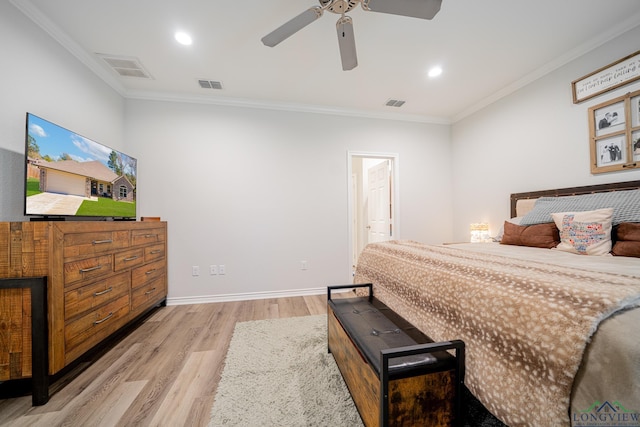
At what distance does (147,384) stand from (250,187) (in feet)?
7.48

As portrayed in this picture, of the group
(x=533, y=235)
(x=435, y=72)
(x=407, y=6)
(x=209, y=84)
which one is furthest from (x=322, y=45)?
(x=533, y=235)

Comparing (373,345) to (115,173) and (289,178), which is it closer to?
(289,178)

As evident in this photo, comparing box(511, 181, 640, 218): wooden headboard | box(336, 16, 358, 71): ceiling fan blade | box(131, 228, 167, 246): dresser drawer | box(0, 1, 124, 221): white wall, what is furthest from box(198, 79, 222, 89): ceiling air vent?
box(511, 181, 640, 218): wooden headboard

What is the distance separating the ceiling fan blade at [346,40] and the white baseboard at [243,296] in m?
2.77

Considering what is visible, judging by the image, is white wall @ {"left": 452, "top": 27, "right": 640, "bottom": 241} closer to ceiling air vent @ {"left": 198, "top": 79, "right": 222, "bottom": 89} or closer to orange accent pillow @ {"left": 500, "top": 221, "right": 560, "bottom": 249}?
orange accent pillow @ {"left": 500, "top": 221, "right": 560, "bottom": 249}

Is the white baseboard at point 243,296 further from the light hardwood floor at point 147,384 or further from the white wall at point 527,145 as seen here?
the white wall at point 527,145

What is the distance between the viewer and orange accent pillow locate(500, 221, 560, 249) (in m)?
2.09

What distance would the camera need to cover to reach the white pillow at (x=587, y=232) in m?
1.75

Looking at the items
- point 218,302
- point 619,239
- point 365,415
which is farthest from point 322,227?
point 619,239

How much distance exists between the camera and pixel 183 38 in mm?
2156

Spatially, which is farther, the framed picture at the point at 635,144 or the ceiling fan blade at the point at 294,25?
the framed picture at the point at 635,144

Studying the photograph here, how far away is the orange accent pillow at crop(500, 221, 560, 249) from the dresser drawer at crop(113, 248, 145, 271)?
12.2 ft

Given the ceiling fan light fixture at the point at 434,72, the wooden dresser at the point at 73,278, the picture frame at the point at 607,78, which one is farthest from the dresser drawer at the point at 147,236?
the picture frame at the point at 607,78

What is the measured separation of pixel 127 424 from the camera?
1.25 meters
